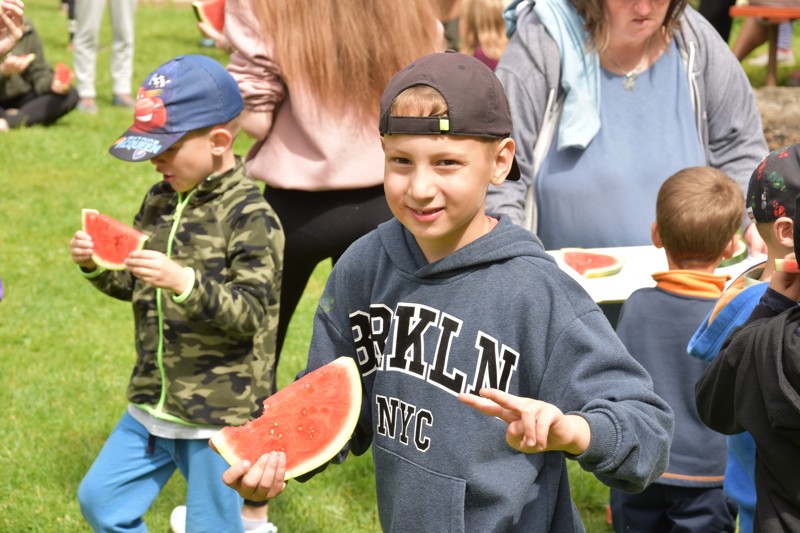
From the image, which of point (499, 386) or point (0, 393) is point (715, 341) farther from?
point (0, 393)

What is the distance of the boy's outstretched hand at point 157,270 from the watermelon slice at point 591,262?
1.42 m

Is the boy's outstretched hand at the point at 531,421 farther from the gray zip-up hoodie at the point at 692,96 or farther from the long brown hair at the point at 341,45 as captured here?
the long brown hair at the point at 341,45

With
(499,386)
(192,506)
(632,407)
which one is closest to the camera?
(632,407)

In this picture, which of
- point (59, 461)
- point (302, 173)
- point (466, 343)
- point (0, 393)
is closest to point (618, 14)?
point (302, 173)

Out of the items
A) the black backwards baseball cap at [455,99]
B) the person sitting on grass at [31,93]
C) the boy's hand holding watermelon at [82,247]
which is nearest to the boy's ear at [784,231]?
the black backwards baseball cap at [455,99]

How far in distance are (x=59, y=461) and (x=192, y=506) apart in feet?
5.56

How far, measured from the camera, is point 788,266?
2.76 meters

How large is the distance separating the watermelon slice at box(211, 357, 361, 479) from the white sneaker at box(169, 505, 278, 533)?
1865 millimetres

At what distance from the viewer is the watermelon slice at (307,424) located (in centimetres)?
274

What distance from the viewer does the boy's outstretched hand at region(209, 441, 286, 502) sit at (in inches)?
97.3

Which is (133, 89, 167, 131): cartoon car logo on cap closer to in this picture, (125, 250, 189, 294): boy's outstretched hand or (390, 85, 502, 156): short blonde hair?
(125, 250, 189, 294): boy's outstretched hand

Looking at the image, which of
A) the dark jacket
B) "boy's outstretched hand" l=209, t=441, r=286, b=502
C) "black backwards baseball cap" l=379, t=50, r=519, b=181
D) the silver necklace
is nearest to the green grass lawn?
the silver necklace

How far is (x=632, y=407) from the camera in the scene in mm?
2434

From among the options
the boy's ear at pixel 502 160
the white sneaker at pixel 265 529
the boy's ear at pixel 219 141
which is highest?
the boy's ear at pixel 502 160
